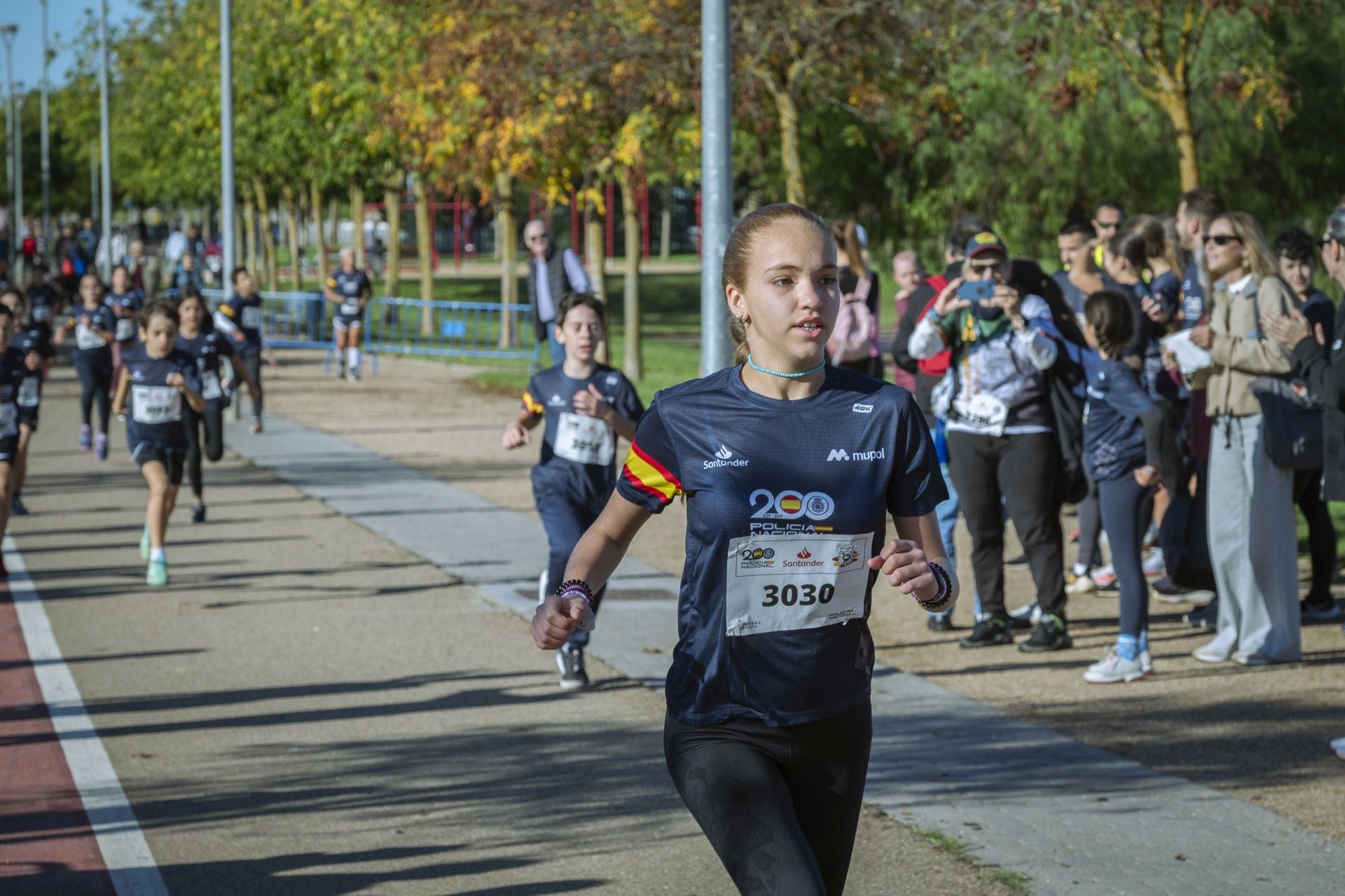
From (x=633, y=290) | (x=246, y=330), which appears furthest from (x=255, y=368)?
(x=633, y=290)

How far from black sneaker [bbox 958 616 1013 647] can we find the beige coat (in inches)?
58.9

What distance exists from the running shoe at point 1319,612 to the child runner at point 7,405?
720 centimetres

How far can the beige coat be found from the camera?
7984 mm

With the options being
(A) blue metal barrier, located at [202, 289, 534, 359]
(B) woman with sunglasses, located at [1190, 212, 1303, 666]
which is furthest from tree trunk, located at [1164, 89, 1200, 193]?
(A) blue metal barrier, located at [202, 289, 534, 359]

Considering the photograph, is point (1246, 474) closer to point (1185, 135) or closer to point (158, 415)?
point (158, 415)

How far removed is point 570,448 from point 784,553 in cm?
460

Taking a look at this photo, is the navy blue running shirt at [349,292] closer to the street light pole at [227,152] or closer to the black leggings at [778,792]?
the street light pole at [227,152]

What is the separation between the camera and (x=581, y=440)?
8070 mm

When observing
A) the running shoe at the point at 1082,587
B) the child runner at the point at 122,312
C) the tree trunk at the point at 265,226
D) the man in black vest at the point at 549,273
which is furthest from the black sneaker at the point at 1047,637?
the tree trunk at the point at 265,226

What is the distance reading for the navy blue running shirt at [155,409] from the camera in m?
11.1

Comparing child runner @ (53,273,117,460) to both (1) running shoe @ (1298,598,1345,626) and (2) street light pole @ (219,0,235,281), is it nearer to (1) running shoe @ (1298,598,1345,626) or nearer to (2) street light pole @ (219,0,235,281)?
(2) street light pole @ (219,0,235,281)

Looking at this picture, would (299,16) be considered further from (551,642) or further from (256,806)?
(551,642)

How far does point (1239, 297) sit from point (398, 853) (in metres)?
4.68

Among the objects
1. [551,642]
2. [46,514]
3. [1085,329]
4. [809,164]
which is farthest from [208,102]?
[551,642]
